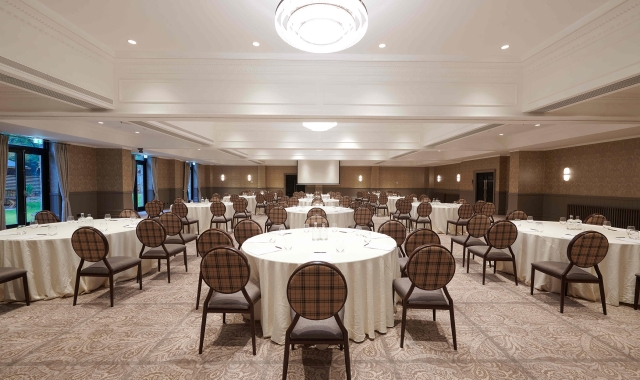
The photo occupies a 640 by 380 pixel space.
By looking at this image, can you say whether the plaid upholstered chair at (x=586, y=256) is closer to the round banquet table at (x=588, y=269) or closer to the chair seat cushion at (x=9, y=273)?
the round banquet table at (x=588, y=269)

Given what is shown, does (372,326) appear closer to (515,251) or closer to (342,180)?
(515,251)

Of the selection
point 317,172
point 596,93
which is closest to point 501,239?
point 596,93

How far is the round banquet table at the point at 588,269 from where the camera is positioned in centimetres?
396

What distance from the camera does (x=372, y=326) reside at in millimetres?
3088

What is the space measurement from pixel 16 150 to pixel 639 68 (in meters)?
13.5

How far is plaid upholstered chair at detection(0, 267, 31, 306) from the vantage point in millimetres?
3583

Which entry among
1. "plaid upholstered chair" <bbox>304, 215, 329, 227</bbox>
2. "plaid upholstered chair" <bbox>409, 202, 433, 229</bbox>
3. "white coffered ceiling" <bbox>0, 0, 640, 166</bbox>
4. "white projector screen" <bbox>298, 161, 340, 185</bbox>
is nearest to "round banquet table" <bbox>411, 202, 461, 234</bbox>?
"plaid upholstered chair" <bbox>409, 202, 433, 229</bbox>

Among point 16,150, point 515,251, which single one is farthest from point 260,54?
point 16,150

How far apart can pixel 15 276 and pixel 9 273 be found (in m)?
0.07

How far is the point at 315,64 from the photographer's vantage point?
4.73 meters

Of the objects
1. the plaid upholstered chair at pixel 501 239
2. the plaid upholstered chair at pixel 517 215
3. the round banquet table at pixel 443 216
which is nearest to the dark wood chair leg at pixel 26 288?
the plaid upholstered chair at pixel 501 239

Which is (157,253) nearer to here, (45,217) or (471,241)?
(45,217)

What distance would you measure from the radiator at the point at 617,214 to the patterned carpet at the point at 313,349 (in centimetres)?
579

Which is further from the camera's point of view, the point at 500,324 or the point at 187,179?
the point at 187,179
